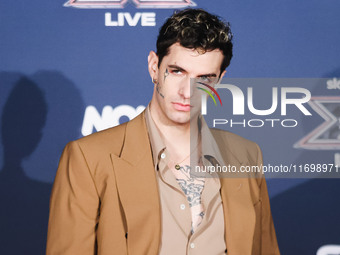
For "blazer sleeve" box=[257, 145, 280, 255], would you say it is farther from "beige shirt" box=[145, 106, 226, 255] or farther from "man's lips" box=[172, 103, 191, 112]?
"man's lips" box=[172, 103, 191, 112]

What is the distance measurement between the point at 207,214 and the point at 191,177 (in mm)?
136

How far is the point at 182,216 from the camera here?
1.65 meters

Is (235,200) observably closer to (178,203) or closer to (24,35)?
(178,203)

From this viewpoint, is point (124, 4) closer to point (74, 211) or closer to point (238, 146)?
point (238, 146)

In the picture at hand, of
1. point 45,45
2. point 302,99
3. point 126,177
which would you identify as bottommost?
point 126,177

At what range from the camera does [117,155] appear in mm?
1726

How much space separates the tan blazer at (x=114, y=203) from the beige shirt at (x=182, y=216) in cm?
2

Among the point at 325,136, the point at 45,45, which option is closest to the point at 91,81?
the point at 45,45

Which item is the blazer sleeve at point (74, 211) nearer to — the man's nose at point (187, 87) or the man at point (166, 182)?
the man at point (166, 182)

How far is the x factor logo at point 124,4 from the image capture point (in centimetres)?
238

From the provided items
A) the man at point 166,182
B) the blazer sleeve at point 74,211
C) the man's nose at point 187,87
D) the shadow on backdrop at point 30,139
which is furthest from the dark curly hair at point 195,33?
the shadow on backdrop at point 30,139

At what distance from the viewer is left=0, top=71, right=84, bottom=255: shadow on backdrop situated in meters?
2.36

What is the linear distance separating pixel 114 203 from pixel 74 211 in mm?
123

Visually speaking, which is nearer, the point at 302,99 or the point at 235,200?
the point at 235,200
